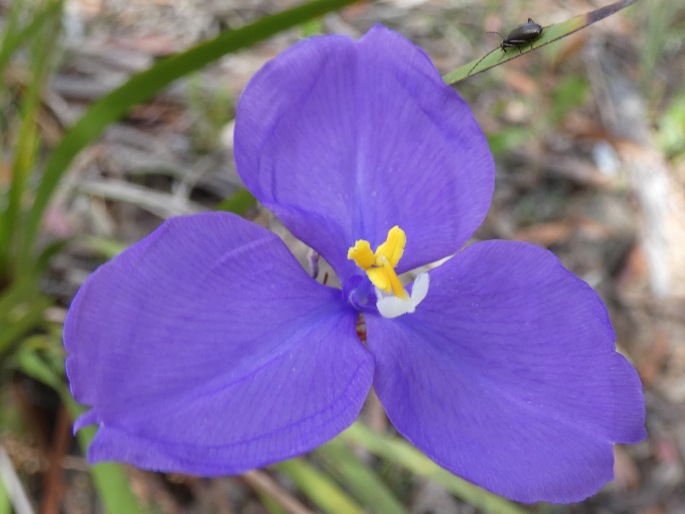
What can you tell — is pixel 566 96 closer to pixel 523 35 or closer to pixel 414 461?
pixel 414 461

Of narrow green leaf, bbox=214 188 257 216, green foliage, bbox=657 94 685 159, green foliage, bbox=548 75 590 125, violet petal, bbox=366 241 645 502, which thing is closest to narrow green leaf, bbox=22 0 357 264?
narrow green leaf, bbox=214 188 257 216

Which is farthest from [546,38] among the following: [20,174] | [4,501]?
[4,501]

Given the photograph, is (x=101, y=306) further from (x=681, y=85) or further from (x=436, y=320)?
(x=681, y=85)

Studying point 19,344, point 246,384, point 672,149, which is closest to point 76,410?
point 19,344

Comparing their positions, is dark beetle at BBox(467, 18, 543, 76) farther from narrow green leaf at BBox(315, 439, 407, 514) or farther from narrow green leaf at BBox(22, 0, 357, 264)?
narrow green leaf at BBox(315, 439, 407, 514)

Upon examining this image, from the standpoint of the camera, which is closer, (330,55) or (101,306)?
(101,306)

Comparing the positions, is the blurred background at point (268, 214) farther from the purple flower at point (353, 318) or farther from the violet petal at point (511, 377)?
the violet petal at point (511, 377)

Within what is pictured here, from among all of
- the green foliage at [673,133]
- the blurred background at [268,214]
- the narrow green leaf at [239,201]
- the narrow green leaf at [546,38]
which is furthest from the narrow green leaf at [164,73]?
the green foliage at [673,133]
